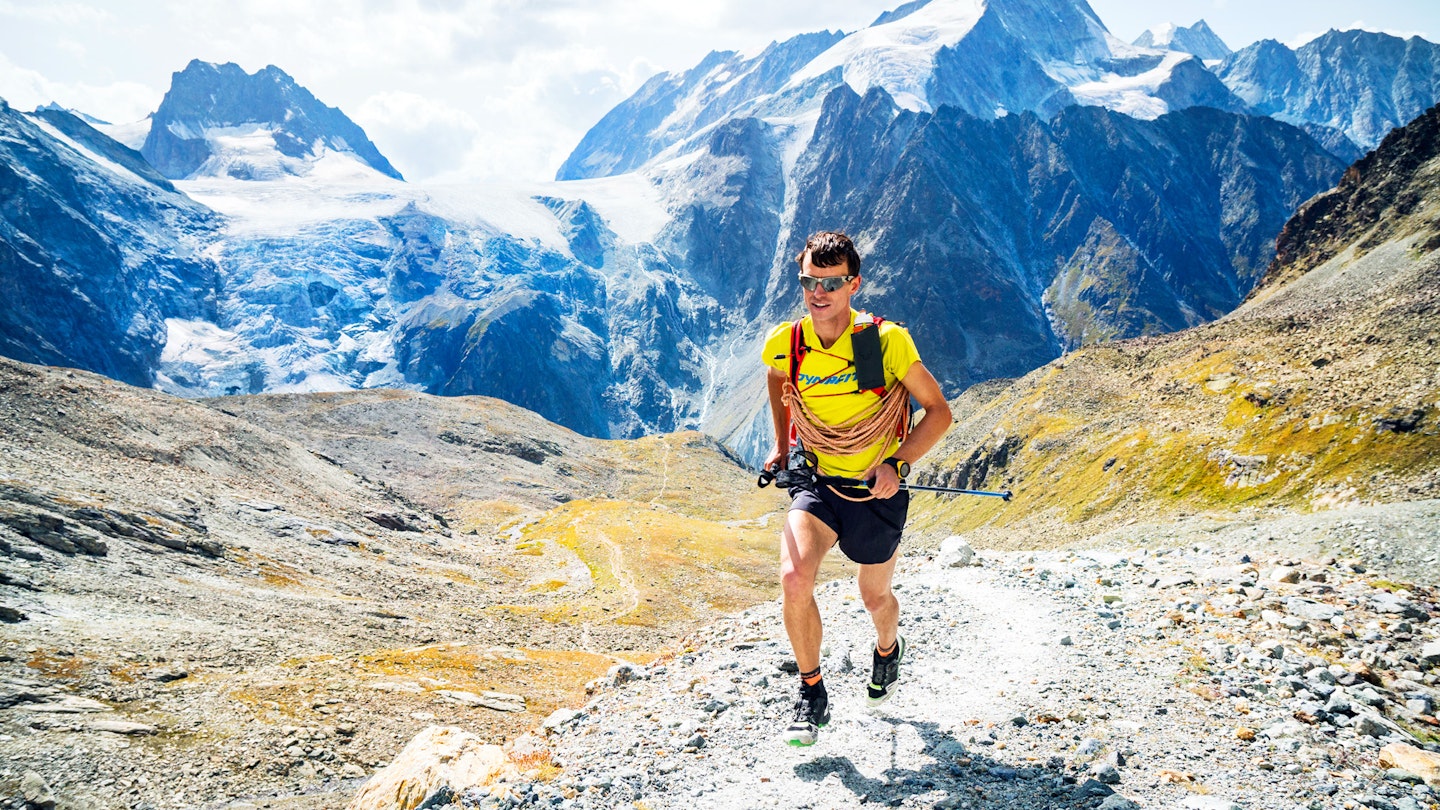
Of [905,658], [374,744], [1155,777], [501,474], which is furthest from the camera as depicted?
[501,474]

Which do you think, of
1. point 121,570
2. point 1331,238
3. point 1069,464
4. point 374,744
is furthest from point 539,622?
point 1331,238

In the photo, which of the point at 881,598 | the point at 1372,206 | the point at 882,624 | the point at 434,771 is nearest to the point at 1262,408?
the point at 882,624

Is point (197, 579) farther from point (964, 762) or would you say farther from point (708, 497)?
point (708, 497)

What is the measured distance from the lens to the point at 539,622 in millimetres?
45594

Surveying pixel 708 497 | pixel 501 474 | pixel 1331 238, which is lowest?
pixel 708 497

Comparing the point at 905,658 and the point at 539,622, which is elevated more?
the point at 905,658

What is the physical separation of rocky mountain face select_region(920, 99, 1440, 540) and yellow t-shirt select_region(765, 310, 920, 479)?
Answer: 42.6 metres

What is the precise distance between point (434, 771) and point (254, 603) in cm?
2880

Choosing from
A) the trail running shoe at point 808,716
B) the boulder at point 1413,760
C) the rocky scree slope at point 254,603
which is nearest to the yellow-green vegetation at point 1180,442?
the rocky scree slope at point 254,603

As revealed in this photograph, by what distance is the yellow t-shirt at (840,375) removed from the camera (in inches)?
352

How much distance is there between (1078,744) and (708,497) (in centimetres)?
14274

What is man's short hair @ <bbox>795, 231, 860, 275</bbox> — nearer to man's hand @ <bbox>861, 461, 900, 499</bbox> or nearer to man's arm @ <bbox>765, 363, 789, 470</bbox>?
man's arm @ <bbox>765, 363, 789, 470</bbox>

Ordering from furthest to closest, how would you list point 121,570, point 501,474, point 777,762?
point 501,474
point 121,570
point 777,762

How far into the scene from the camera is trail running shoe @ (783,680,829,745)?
9.36 meters
